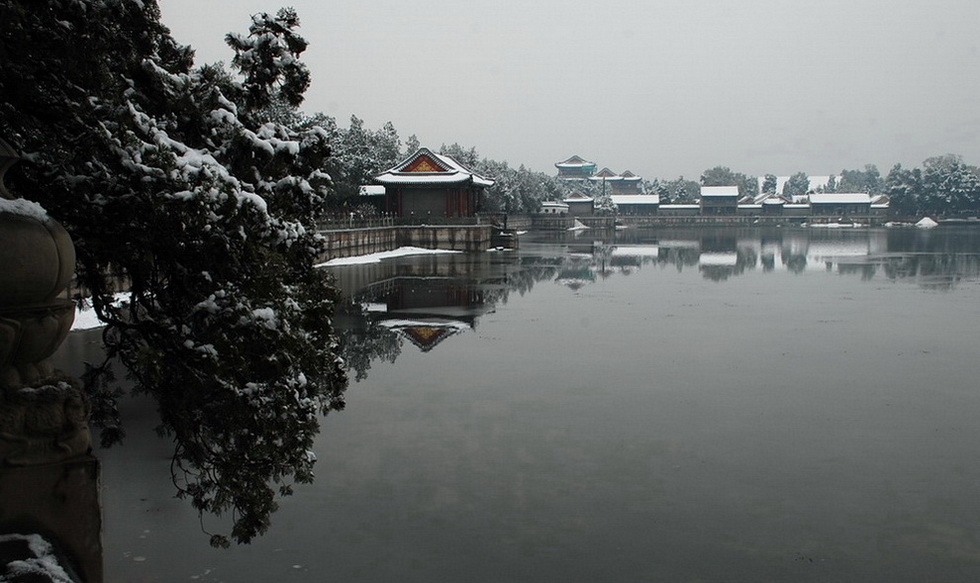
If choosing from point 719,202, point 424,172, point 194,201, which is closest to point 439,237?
point 424,172

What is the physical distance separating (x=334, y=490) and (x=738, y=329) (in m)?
12.1

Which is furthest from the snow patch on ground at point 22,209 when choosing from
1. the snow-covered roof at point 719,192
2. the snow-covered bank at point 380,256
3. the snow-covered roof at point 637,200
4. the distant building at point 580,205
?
the snow-covered roof at point 719,192

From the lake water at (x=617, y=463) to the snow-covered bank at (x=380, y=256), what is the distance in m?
16.1

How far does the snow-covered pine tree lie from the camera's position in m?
4.67

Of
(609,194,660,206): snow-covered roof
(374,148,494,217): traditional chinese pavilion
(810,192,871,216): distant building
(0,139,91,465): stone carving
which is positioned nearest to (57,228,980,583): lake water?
(0,139,91,465): stone carving

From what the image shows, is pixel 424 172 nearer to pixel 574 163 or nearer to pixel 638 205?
pixel 638 205

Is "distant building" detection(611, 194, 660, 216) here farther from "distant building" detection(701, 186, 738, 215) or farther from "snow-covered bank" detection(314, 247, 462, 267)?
"snow-covered bank" detection(314, 247, 462, 267)

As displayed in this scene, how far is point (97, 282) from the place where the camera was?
5559 mm

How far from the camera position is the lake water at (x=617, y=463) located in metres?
5.89

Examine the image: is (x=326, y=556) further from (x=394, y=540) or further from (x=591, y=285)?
(x=591, y=285)

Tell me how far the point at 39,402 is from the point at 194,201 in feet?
5.49

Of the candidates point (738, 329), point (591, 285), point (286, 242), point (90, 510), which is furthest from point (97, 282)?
point (591, 285)

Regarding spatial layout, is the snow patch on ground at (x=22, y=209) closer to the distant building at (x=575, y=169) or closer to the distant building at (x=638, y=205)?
the distant building at (x=638, y=205)

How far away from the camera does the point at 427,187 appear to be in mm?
47438
